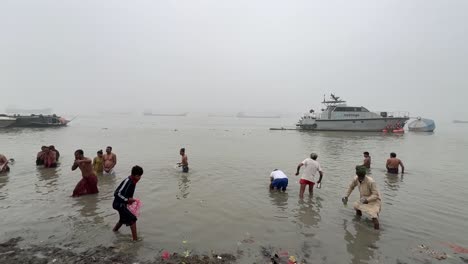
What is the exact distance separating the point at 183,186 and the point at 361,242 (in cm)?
658

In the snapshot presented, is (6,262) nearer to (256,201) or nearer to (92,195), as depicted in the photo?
(92,195)

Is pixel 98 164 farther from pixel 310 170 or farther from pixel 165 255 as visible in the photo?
pixel 310 170

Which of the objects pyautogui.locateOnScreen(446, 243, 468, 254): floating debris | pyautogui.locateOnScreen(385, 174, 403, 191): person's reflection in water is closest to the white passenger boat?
pyautogui.locateOnScreen(385, 174, 403, 191): person's reflection in water

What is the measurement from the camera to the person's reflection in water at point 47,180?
395 inches

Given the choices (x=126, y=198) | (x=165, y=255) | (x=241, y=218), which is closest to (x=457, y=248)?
(x=241, y=218)

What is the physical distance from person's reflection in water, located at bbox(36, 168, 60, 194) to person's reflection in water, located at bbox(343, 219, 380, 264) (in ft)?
30.0

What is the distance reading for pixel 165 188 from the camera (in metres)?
10.6

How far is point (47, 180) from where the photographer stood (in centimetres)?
1140

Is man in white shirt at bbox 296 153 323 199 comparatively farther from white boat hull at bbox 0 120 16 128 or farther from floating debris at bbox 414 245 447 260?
white boat hull at bbox 0 120 16 128

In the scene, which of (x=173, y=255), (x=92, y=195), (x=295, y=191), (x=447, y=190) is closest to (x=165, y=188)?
(x=92, y=195)

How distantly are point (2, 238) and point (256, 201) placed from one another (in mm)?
6280

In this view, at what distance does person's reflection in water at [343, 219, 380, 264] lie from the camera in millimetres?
5684

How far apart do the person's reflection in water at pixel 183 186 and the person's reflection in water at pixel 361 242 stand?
500cm

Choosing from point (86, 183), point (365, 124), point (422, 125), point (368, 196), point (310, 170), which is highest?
point (422, 125)
